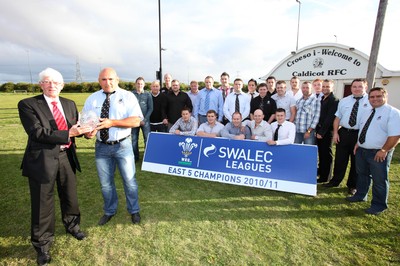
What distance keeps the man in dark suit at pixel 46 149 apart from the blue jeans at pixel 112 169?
434 millimetres

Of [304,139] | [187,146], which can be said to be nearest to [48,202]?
[187,146]

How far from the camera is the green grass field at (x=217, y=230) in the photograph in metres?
2.91

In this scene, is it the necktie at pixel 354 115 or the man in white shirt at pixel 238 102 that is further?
the man in white shirt at pixel 238 102

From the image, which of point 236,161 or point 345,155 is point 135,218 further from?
point 345,155

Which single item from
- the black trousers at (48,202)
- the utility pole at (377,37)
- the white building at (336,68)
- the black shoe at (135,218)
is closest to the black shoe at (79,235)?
the black trousers at (48,202)

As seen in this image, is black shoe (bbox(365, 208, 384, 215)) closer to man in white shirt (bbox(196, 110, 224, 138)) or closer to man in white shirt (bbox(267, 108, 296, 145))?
man in white shirt (bbox(267, 108, 296, 145))

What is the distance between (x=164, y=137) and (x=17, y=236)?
131 inches

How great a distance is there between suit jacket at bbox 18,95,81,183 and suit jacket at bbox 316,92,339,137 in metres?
4.82

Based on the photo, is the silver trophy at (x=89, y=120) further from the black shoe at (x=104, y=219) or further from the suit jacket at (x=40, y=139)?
the black shoe at (x=104, y=219)

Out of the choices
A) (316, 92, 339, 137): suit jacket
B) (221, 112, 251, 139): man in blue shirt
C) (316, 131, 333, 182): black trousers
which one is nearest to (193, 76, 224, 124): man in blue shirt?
(221, 112, 251, 139): man in blue shirt

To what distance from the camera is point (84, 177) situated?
5.59 m

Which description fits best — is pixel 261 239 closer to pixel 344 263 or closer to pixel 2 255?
pixel 344 263

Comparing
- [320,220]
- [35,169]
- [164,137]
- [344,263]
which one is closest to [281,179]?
[320,220]

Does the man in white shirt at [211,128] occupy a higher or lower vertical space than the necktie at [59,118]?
lower
